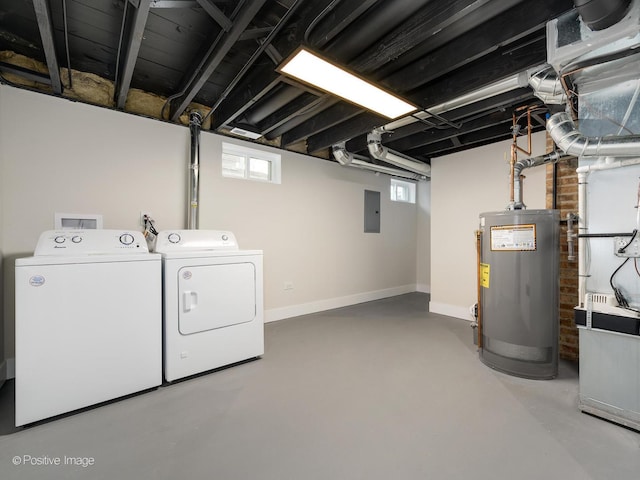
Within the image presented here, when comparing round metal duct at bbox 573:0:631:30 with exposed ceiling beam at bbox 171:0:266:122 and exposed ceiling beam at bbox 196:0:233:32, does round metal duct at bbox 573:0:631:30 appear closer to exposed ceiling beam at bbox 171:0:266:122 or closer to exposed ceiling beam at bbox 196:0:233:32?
exposed ceiling beam at bbox 171:0:266:122

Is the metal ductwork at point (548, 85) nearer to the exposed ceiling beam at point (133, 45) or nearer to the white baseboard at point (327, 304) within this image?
the exposed ceiling beam at point (133, 45)

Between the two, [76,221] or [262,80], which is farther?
[76,221]

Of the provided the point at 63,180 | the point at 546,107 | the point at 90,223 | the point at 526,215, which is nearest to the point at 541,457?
the point at 526,215

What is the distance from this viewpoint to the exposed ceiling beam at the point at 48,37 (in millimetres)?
Result: 1698

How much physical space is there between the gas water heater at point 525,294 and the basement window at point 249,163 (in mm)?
2944

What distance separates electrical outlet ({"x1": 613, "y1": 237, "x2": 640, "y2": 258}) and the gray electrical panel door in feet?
12.3

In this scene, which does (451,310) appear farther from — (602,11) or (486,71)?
(602,11)

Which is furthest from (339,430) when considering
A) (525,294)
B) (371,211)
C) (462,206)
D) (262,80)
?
(371,211)

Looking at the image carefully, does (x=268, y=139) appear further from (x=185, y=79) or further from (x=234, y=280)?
(x=234, y=280)

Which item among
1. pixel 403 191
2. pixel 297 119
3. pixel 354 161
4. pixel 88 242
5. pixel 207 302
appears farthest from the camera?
pixel 403 191

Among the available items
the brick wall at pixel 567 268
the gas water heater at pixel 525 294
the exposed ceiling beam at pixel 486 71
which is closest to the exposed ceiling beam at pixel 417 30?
the exposed ceiling beam at pixel 486 71

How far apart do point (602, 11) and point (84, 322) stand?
3.58 meters

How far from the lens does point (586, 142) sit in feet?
6.47

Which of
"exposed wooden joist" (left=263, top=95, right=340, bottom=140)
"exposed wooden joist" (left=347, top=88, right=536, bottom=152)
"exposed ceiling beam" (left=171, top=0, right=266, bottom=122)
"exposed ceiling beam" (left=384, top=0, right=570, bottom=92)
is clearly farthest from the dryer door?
"exposed wooden joist" (left=347, top=88, right=536, bottom=152)
